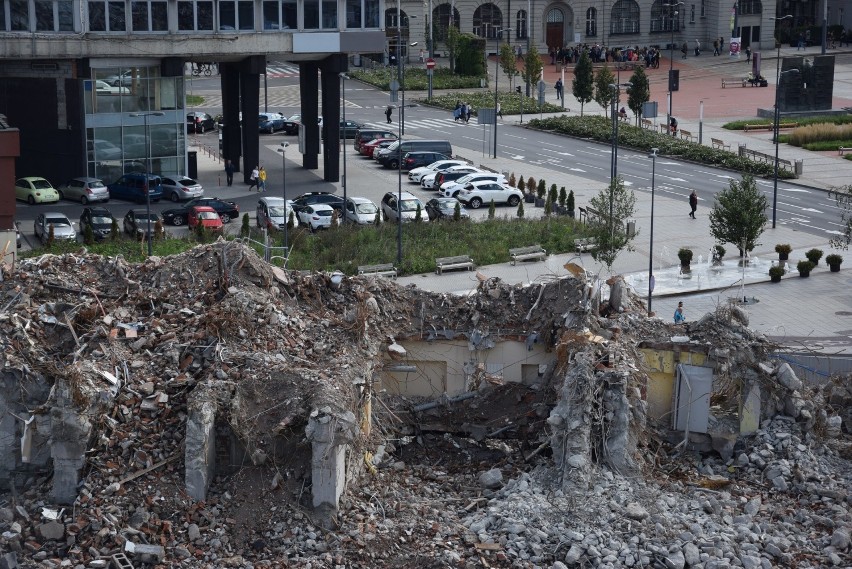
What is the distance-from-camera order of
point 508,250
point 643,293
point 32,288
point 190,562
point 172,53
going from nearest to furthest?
point 190,562, point 32,288, point 643,293, point 508,250, point 172,53

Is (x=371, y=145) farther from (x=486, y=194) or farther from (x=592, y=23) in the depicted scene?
(x=592, y=23)

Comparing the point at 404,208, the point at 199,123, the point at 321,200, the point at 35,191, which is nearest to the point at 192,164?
the point at 35,191

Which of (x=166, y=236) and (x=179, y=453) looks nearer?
(x=179, y=453)

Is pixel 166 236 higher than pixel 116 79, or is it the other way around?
pixel 116 79

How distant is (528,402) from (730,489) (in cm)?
519

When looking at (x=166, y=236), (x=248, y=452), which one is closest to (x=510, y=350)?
(x=248, y=452)

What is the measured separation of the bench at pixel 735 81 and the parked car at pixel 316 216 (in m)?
46.9

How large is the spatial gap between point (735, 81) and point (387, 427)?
69.4 metres


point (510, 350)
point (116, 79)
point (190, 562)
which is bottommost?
point (190, 562)

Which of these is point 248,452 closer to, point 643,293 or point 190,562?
point 190,562

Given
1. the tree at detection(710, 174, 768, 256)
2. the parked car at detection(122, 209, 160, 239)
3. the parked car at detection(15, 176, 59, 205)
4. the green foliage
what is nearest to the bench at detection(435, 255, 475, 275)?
the tree at detection(710, 174, 768, 256)

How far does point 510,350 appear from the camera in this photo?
32.7 m

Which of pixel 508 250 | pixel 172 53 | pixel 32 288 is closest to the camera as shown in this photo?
pixel 32 288

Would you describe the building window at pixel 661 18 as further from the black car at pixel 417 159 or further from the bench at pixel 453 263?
the bench at pixel 453 263
